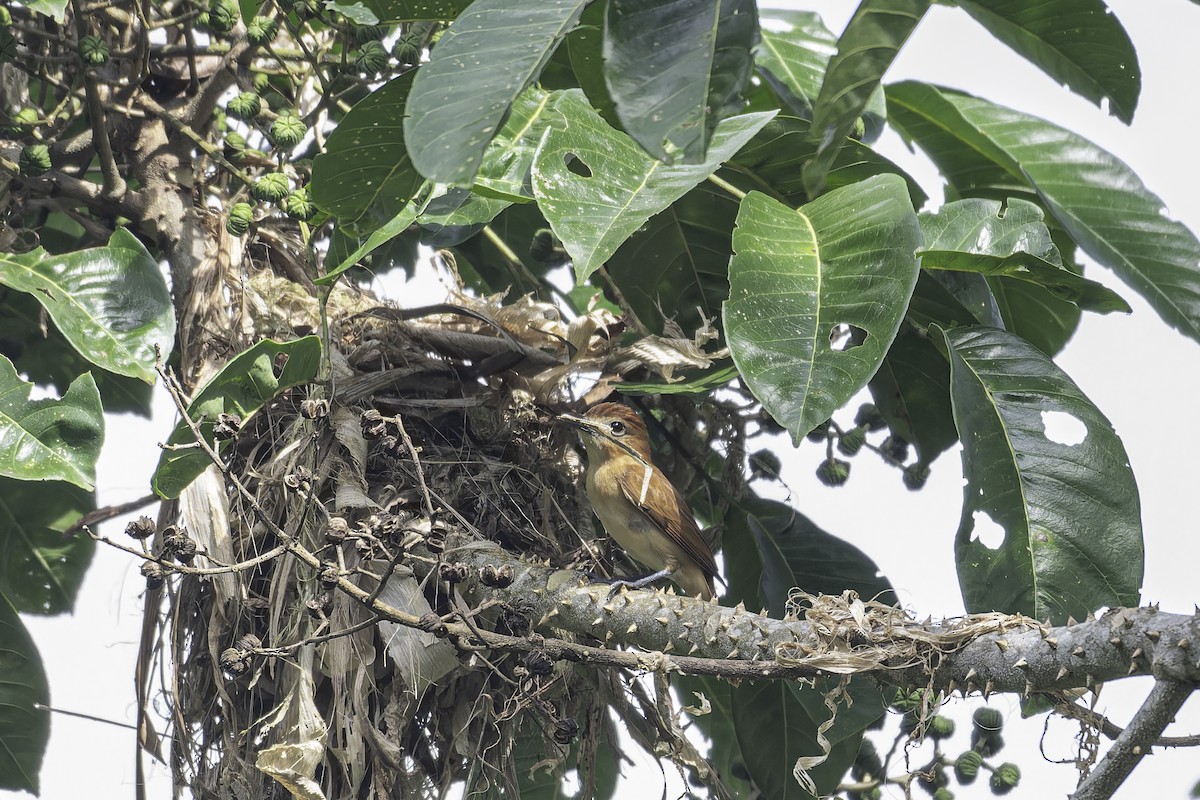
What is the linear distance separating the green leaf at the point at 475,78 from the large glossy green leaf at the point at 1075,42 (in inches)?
64.5

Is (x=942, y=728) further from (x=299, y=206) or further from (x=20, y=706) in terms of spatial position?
(x=20, y=706)

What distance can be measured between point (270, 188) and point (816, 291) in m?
1.60

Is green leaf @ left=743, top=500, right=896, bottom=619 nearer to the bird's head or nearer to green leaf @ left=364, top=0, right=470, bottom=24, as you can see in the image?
the bird's head

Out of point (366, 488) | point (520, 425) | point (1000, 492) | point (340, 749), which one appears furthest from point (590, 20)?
point (340, 749)

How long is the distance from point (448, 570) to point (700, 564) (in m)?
1.45

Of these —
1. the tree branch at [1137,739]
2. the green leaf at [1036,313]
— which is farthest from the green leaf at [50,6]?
the green leaf at [1036,313]

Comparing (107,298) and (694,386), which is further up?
(107,298)

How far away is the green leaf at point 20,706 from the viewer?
12.1 feet

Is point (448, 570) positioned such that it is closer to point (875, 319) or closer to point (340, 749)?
point (340, 749)

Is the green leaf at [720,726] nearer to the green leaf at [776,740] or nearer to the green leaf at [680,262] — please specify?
the green leaf at [776,740]

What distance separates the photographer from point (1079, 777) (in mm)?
2096

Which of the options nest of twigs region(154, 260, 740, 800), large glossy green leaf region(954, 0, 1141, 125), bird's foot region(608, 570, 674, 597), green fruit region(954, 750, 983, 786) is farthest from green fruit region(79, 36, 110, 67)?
green fruit region(954, 750, 983, 786)

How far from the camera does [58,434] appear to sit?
2.68 m

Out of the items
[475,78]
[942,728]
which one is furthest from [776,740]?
[475,78]
